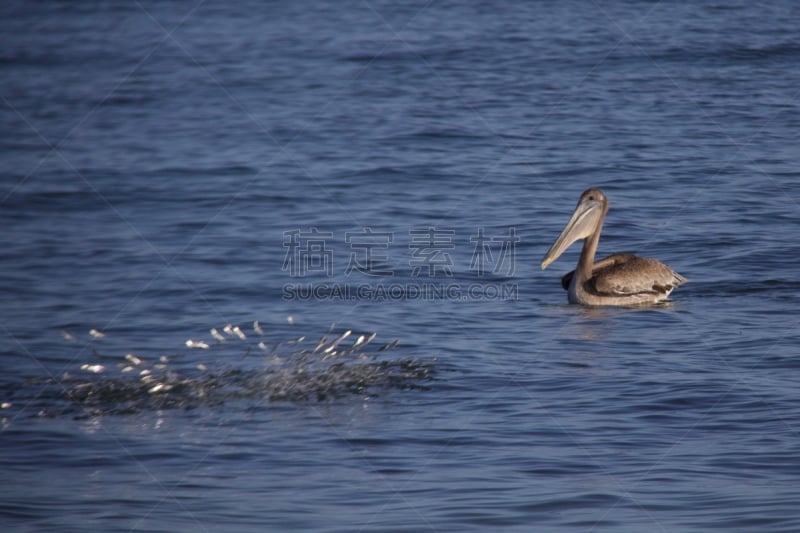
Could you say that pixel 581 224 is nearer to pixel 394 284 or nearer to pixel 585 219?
pixel 585 219

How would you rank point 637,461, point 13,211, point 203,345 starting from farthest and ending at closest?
point 13,211, point 203,345, point 637,461

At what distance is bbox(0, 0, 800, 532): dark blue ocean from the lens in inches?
219

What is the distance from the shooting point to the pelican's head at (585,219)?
10.3m

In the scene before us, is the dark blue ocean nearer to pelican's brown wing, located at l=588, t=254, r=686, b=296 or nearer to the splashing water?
the splashing water

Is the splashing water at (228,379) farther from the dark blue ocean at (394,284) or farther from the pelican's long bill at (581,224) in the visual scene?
the pelican's long bill at (581,224)

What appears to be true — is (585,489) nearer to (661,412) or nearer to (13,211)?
(661,412)

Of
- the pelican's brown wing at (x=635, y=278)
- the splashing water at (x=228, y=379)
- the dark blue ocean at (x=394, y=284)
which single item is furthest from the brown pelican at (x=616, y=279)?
the splashing water at (x=228, y=379)

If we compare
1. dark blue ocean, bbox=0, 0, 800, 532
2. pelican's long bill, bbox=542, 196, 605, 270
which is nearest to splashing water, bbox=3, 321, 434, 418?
dark blue ocean, bbox=0, 0, 800, 532

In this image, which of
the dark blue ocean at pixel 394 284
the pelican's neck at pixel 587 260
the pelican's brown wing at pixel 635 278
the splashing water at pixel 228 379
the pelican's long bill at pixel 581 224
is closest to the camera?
the dark blue ocean at pixel 394 284

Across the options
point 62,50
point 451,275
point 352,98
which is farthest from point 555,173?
point 62,50

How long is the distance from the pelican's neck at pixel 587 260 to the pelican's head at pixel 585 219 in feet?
0.16

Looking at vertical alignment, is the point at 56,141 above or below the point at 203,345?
above

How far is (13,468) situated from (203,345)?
229 cm

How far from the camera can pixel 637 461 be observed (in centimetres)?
578
